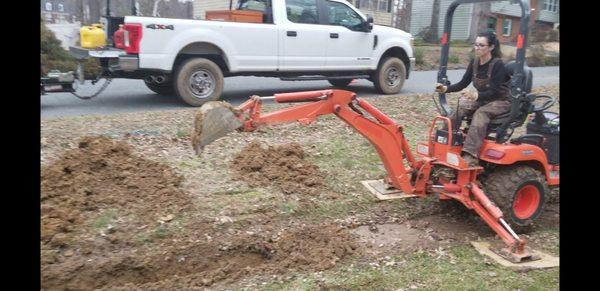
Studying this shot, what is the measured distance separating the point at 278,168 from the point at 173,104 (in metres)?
4.18

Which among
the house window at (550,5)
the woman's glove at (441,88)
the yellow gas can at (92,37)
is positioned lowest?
the woman's glove at (441,88)

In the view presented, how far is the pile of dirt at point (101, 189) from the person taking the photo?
4.98 m

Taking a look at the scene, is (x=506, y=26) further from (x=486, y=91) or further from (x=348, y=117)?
(x=348, y=117)

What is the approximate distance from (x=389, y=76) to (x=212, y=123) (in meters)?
8.33

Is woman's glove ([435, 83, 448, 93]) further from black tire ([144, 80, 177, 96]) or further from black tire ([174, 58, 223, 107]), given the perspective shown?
black tire ([144, 80, 177, 96])

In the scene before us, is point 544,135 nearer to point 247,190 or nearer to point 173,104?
point 247,190

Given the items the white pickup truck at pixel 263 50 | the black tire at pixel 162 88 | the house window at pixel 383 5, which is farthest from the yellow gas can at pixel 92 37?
the house window at pixel 383 5

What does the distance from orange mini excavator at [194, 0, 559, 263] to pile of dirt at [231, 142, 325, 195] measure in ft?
3.85

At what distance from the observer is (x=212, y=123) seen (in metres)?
4.49

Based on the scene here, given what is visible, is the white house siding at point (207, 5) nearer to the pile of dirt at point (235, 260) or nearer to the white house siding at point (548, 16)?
the pile of dirt at point (235, 260)

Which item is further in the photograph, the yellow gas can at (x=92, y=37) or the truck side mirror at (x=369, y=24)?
the truck side mirror at (x=369, y=24)

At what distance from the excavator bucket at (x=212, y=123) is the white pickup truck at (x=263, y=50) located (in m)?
5.13

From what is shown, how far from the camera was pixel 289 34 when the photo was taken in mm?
10477
